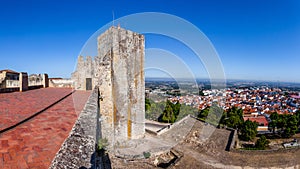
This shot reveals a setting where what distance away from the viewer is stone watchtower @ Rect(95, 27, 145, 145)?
868 centimetres

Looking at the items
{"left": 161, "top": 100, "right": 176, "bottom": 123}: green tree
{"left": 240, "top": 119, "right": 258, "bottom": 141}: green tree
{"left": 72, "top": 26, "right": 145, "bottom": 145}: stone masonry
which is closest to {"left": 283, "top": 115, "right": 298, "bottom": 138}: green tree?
{"left": 240, "top": 119, "right": 258, "bottom": 141}: green tree

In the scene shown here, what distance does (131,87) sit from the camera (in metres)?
9.33

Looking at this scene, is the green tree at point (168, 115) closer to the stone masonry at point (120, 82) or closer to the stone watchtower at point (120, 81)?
the stone masonry at point (120, 82)

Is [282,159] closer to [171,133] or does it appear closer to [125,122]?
[171,133]

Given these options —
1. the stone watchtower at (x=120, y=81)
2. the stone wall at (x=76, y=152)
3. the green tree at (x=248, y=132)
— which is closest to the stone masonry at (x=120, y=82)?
the stone watchtower at (x=120, y=81)

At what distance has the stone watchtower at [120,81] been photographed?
28.5 ft

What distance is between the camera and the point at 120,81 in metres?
8.92

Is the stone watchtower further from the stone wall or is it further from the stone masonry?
the stone wall

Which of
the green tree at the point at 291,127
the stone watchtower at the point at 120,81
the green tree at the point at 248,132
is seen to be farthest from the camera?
the green tree at the point at 291,127

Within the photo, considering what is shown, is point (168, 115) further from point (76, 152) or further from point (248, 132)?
point (76, 152)

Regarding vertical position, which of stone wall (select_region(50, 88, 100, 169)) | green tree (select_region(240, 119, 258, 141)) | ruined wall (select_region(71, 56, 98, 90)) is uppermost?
ruined wall (select_region(71, 56, 98, 90))

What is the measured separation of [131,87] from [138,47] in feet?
7.28

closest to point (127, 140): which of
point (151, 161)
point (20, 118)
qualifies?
point (151, 161)

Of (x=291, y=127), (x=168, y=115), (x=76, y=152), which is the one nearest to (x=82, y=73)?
(x=168, y=115)
